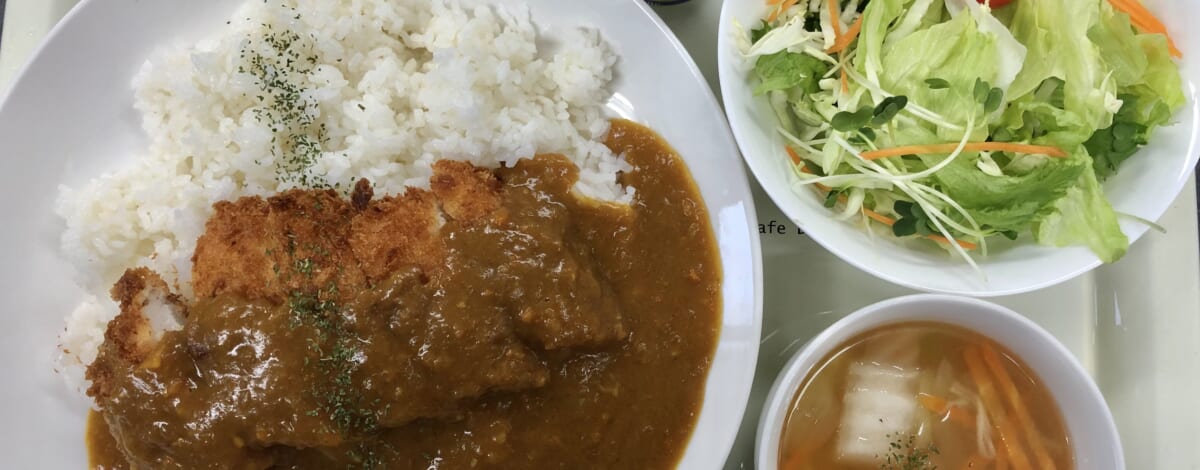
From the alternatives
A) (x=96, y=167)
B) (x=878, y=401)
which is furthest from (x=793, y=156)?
(x=96, y=167)

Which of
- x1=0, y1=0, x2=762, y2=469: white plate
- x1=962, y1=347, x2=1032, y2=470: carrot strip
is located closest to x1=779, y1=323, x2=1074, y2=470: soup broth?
x1=962, y1=347, x2=1032, y2=470: carrot strip

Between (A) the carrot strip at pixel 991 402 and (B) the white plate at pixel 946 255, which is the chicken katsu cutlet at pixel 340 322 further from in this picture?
(A) the carrot strip at pixel 991 402

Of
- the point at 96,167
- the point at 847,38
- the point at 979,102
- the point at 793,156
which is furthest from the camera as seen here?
the point at 96,167

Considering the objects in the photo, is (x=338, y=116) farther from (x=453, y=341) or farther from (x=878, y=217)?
(x=878, y=217)

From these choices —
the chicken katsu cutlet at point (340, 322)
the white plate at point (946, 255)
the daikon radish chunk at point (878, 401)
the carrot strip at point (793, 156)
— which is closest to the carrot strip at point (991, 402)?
the daikon radish chunk at point (878, 401)

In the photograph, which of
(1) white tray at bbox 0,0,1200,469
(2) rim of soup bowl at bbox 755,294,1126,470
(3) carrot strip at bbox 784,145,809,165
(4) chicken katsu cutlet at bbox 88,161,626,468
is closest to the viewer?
(4) chicken katsu cutlet at bbox 88,161,626,468

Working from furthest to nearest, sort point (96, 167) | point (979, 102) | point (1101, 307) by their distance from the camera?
point (1101, 307), point (96, 167), point (979, 102)

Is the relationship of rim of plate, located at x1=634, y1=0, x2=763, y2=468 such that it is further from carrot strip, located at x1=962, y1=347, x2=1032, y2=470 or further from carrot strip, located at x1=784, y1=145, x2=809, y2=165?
carrot strip, located at x1=962, y1=347, x2=1032, y2=470
